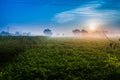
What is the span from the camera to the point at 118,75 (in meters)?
16.6

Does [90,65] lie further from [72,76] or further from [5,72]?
[5,72]

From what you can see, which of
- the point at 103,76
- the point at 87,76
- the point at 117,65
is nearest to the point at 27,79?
the point at 87,76

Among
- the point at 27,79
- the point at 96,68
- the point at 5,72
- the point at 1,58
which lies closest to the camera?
the point at 27,79

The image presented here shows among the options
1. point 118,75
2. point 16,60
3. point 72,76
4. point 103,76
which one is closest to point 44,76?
point 72,76

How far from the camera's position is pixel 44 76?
16.6 metres

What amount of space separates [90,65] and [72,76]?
160 inches

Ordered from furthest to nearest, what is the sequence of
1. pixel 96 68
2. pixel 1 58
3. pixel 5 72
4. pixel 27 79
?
pixel 1 58 < pixel 96 68 < pixel 5 72 < pixel 27 79

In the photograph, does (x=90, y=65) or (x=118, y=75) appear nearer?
(x=118, y=75)

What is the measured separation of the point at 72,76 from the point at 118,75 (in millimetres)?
3592

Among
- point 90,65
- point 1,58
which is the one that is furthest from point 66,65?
point 1,58

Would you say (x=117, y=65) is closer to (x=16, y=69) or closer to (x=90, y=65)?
(x=90, y=65)

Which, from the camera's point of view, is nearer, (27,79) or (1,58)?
(27,79)

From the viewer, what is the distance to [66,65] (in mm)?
19719

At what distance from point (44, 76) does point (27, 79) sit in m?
1.35
